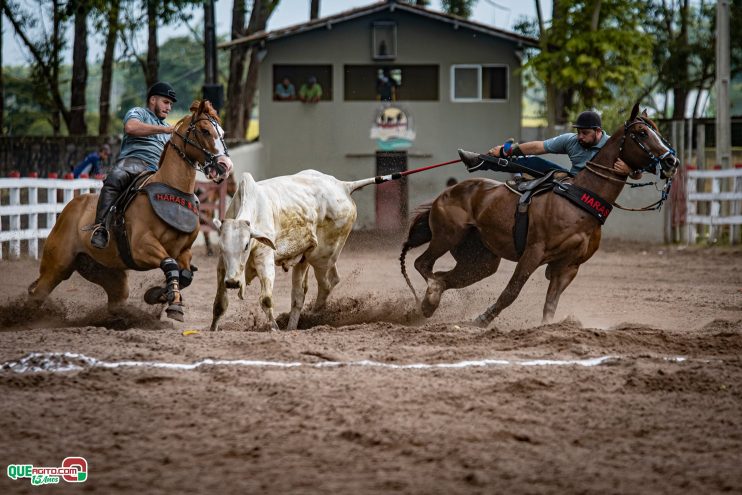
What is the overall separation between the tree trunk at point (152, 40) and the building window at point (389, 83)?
5.71 metres

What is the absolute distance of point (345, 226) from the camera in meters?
10.4

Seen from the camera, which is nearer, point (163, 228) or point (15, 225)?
point (163, 228)

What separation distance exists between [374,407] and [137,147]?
461 cm

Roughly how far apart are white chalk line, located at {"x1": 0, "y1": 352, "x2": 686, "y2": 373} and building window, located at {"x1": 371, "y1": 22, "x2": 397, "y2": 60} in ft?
72.4

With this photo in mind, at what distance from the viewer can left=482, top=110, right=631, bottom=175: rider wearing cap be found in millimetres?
9266

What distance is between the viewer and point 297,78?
2878 cm

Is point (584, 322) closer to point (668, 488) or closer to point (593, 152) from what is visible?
point (593, 152)

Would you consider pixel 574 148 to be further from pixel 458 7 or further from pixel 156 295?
pixel 458 7

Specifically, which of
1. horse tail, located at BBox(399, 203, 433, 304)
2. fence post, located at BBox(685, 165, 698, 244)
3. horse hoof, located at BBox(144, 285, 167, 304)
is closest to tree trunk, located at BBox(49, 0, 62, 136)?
fence post, located at BBox(685, 165, 698, 244)

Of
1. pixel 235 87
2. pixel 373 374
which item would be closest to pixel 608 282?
pixel 373 374

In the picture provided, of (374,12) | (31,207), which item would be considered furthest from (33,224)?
(374,12)

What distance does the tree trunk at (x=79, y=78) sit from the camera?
28.2m

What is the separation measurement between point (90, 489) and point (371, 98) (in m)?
25.0

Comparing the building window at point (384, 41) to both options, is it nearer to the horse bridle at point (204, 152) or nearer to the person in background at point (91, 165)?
the person in background at point (91, 165)
